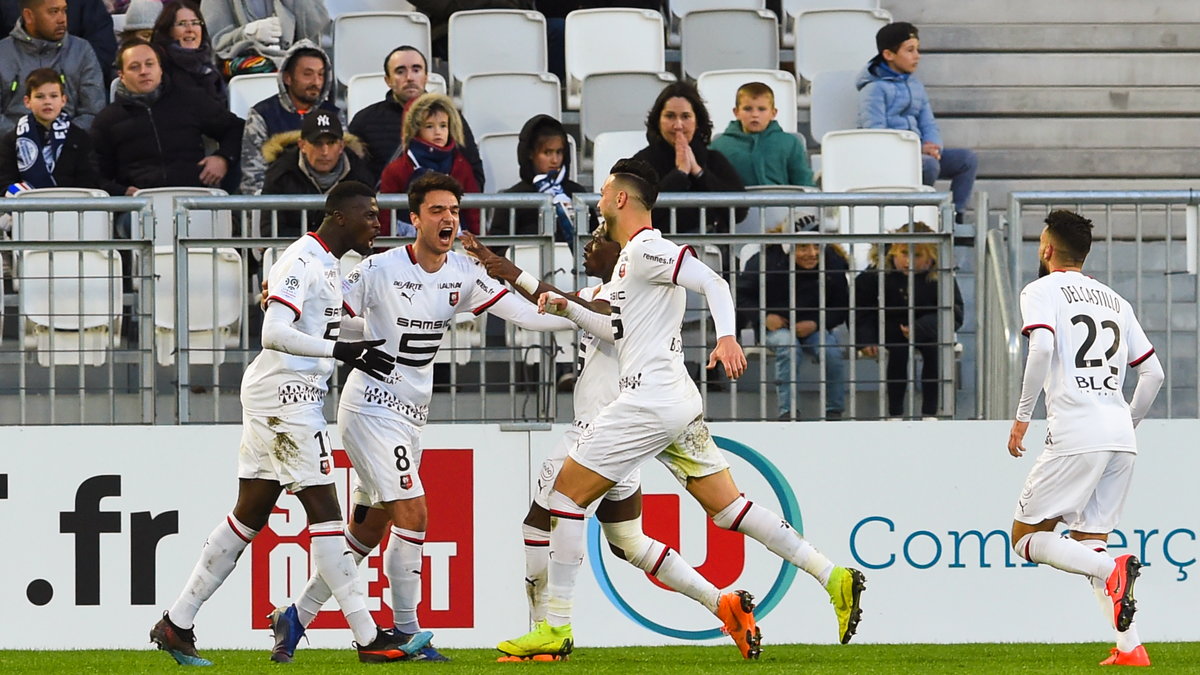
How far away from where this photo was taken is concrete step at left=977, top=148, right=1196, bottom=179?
14.7 m

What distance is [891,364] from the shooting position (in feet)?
34.6

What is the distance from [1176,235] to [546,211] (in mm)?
4218

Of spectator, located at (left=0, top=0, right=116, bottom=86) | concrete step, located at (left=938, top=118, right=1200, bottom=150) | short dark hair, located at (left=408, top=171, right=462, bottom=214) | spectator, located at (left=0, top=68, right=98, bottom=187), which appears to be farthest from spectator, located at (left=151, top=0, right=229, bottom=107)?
concrete step, located at (left=938, top=118, right=1200, bottom=150)

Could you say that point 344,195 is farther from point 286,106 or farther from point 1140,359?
point 286,106

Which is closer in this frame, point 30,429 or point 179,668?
point 179,668

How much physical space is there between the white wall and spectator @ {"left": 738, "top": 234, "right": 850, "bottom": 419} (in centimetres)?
38

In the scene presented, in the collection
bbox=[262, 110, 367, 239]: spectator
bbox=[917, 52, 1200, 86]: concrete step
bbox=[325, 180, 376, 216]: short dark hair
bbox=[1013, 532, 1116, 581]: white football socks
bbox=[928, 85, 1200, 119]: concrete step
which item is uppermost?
bbox=[917, 52, 1200, 86]: concrete step

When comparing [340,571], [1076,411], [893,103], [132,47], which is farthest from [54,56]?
[1076,411]

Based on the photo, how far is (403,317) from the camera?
29.5ft

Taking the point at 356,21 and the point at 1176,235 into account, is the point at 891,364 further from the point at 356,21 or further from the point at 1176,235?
the point at 356,21

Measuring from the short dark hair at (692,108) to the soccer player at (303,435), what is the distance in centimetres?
317

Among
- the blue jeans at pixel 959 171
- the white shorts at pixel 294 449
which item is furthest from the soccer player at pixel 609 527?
the blue jeans at pixel 959 171

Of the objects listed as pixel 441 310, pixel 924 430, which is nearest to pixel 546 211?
pixel 441 310

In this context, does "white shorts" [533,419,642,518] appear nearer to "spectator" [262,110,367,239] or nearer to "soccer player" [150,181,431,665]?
"soccer player" [150,181,431,665]
